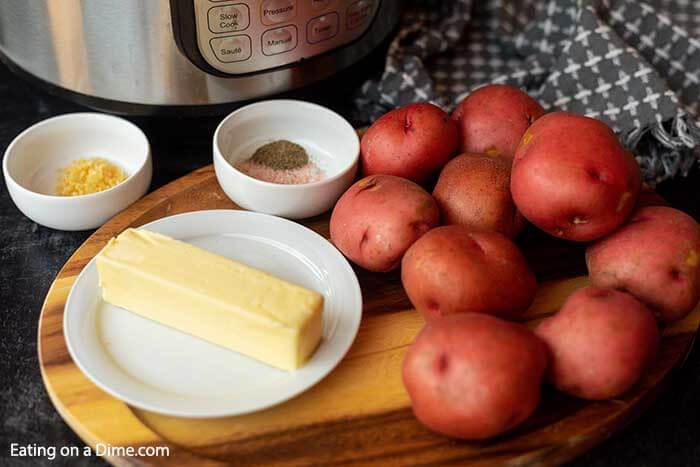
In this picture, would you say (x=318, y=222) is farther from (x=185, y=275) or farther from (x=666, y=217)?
(x=666, y=217)

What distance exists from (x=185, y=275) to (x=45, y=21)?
0.39 meters

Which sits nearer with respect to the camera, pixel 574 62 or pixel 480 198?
pixel 480 198

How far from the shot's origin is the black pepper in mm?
992

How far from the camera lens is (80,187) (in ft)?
3.17

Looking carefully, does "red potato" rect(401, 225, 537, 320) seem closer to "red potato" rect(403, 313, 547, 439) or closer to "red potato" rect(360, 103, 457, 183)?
"red potato" rect(403, 313, 547, 439)

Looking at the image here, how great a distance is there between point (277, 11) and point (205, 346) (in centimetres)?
40

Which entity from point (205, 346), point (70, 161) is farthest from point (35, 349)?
point (70, 161)

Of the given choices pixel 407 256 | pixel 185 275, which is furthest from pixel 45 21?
pixel 407 256

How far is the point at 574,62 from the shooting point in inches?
45.6

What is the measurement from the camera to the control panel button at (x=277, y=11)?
91cm

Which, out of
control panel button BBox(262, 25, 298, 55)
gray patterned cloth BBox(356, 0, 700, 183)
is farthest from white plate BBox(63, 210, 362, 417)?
gray patterned cloth BBox(356, 0, 700, 183)

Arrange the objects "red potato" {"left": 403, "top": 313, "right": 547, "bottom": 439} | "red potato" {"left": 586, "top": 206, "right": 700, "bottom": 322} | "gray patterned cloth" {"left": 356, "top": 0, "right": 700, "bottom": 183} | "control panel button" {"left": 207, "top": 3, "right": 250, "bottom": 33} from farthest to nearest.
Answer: "gray patterned cloth" {"left": 356, "top": 0, "right": 700, "bottom": 183} → "control panel button" {"left": 207, "top": 3, "right": 250, "bottom": 33} → "red potato" {"left": 586, "top": 206, "right": 700, "bottom": 322} → "red potato" {"left": 403, "top": 313, "right": 547, "bottom": 439}

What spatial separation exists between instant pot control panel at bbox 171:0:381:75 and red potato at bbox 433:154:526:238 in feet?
0.80

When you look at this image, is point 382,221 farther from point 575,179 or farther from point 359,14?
point 359,14
